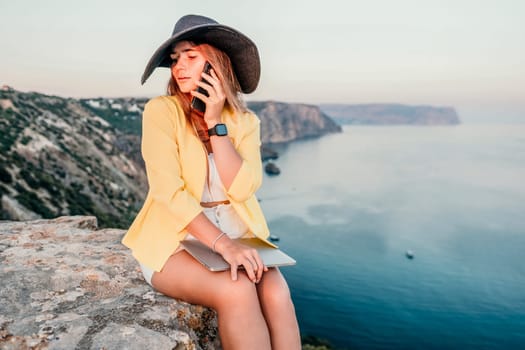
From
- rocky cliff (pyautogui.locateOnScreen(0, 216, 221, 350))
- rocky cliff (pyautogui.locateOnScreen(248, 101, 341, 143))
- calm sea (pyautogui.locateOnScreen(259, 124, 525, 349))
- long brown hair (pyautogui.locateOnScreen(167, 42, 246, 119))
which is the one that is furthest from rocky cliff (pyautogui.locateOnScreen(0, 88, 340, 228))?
rocky cliff (pyautogui.locateOnScreen(248, 101, 341, 143))

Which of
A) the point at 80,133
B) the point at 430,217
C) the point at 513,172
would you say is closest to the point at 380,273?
the point at 430,217

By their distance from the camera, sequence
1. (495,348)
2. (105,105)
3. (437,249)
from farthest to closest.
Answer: (105,105)
(437,249)
(495,348)

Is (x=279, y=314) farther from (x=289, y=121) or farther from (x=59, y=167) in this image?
(x=289, y=121)

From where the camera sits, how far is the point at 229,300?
203 cm

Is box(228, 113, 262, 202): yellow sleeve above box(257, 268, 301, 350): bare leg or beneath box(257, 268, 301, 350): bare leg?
above

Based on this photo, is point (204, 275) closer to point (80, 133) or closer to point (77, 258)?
point (77, 258)

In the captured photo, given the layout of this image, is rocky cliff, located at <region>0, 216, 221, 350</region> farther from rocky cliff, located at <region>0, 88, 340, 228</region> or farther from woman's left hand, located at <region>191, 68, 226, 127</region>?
rocky cliff, located at <region>0, 88, 340, 228</region>

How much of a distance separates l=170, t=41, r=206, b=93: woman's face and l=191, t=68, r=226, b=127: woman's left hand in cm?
6

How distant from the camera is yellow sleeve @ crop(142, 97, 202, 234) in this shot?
2240 millimetres

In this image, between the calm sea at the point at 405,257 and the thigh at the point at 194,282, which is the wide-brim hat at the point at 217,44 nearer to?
the thigh at the point at 194,282

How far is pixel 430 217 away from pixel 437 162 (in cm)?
5350

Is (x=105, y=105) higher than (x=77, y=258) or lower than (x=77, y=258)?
higher

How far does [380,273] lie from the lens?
3931 cm

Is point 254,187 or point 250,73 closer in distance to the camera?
point 254,187
